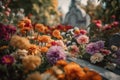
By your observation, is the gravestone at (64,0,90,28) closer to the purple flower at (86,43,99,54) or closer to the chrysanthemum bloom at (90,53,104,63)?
the purple flower at (86,43,99,54)

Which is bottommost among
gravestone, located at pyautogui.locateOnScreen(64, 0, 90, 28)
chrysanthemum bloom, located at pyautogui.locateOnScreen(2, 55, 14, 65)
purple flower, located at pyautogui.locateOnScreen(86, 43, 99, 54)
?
gravestone, located at pyautogui.locateOnScreen(64, 0, 90, 28)

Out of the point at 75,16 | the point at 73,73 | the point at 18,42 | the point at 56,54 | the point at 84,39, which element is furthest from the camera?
the point at 75,16

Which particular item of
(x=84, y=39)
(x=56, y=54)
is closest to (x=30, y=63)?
(x=56, y=54)

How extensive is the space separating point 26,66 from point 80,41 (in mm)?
3092

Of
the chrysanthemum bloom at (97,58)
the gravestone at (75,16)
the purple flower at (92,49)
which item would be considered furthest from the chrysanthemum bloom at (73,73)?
the gravestone at (75,16)

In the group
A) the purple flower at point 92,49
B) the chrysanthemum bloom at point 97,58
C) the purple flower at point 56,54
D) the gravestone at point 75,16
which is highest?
the purple flower at point 56,54

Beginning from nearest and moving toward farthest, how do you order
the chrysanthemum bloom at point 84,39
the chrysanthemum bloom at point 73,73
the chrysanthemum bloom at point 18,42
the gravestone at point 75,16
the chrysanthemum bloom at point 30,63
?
the chrysanthemum bloom at point 73,73 → the chrysanthemum bloom at point 30,63 → the chrysanthemum bloom at point 18,42 → the chrysanthemum bloom at point 84,39 → the gravestone at point 75,16

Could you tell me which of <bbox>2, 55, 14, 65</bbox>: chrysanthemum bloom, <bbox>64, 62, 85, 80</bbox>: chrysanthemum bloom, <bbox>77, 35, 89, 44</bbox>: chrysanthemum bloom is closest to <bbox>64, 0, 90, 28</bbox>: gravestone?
<bbox>77, 35, 89, 44</bbox>: chrysanthemum bloom

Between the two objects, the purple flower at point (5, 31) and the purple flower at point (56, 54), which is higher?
the purple flower at point (5, 31)

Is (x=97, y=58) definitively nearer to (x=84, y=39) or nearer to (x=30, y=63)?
(x=84, y=39)

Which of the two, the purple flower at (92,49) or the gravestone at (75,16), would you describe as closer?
the purple flower at (92,49)

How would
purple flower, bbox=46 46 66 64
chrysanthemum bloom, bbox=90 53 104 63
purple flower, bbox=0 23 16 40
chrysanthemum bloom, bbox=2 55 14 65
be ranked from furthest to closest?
chrysanthemum bloom, bbox=90 53 104 63 < purple flower, bbox=0 23 16 40 < purple flower, bbox=46 46 66 64 < chrysanthemum bloom, bbox=2 55 14 65

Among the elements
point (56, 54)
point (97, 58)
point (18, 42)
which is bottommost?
point (97, 58)

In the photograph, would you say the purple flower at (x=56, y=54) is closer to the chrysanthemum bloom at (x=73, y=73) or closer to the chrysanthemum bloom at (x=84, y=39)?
the chrysanthemum bloom at (x=73, y=73)
